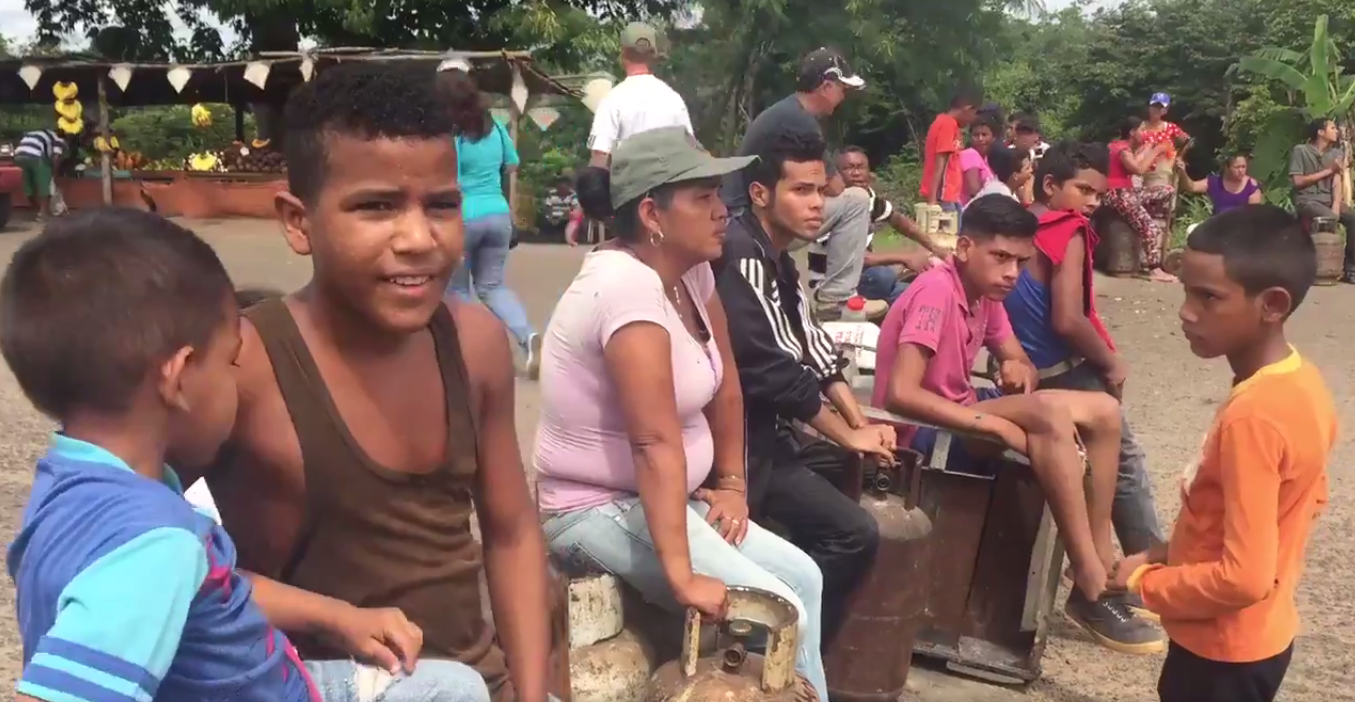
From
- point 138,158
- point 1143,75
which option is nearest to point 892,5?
point 1143,75

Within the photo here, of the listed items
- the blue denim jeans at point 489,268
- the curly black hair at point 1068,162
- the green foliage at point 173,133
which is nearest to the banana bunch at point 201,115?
the green foliage at point 173,133

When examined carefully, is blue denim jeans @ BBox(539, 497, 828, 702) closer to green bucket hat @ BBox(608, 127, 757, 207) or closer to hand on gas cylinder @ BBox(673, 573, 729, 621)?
hand on gas cylinder @ BBox(673, 573, 729, 621)

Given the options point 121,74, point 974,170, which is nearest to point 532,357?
point 974,170

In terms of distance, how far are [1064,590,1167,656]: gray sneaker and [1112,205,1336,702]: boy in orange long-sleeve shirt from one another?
1.63 meters

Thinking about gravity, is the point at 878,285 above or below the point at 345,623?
below

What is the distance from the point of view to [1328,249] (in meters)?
12.5

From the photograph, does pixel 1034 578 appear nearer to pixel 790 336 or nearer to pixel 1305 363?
pixel 790 336

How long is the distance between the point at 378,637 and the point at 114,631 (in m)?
0.51

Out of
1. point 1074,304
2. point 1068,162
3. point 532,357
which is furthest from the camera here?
point 532,357

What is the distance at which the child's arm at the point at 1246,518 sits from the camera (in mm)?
2459

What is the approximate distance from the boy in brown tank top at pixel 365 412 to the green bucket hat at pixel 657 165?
44.1 inches

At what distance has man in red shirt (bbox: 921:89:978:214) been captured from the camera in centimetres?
1029

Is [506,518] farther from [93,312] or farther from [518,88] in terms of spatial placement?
[518,88]

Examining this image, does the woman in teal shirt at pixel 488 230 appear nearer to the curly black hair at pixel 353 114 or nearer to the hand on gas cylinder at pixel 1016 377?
the hand on gas cylinder at pixel 1016 377
